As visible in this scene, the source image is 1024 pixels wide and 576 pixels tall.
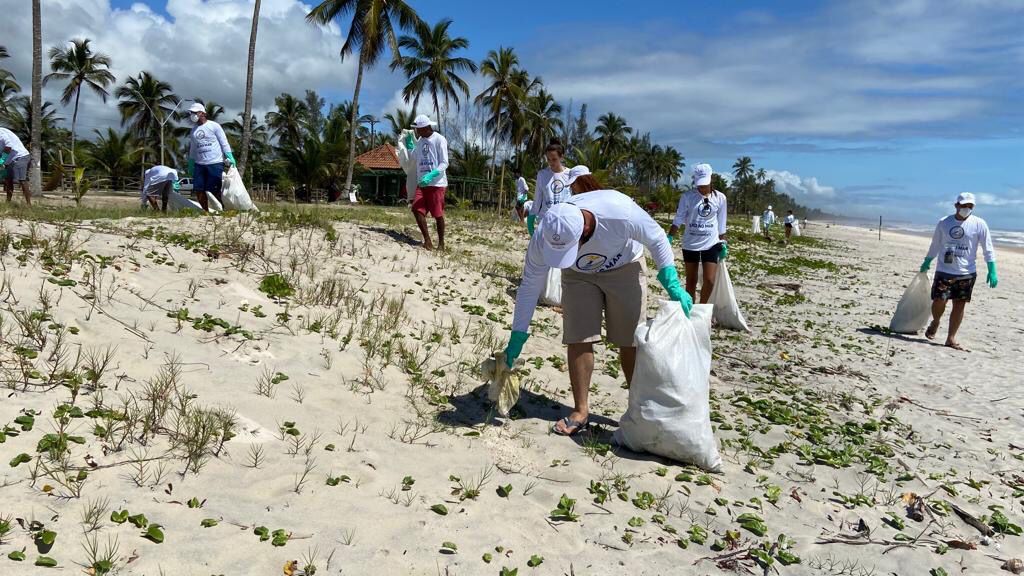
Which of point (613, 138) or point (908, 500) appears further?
point (613, 138)

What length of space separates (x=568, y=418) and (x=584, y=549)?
1.26 m

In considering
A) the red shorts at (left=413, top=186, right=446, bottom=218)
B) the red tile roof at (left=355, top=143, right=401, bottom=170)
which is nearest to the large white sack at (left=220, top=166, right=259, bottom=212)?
the red shorts at (left=413, top=186, right=446, bottom=218)

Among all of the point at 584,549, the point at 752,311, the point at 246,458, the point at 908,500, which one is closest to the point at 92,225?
the point at 246,458

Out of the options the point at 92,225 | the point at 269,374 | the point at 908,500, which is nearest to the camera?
the point at 908,500

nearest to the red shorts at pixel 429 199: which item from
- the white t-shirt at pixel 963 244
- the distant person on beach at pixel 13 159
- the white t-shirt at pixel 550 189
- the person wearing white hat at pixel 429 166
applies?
the person wearing white hat at pixel 429 166

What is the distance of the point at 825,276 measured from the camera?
14.2m

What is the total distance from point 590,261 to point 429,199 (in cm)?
479

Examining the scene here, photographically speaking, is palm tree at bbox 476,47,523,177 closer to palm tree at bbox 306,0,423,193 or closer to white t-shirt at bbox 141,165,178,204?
palm tree at bbox 306,0,423,193

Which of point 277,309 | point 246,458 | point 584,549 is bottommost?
point 584,549

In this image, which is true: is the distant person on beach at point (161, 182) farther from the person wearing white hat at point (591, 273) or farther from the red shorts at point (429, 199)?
the person wearing white hat at point (591, 273)

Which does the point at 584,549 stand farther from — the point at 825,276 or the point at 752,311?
the point at 825,276

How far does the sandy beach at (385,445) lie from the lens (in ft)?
8.23

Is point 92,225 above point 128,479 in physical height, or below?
above

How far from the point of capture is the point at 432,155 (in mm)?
7848
